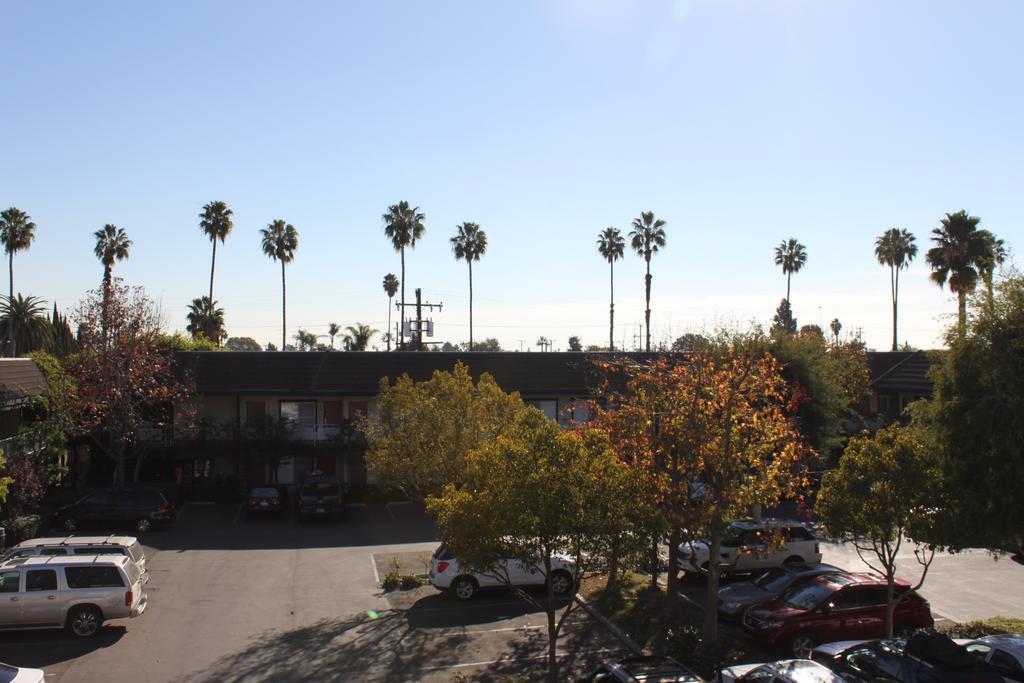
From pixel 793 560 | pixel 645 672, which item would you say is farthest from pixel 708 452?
pixel 793 560

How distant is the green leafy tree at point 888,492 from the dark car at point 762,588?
7.45 feet

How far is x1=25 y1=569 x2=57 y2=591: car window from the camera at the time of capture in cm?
1673

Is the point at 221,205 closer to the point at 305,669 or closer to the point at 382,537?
the point at 382,537

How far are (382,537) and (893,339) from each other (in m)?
59.5

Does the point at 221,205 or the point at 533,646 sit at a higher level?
the point at 221,205

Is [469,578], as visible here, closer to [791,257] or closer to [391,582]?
[391,582]

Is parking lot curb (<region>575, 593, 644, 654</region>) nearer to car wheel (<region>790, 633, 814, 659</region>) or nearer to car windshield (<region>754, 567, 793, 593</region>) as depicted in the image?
car wheel (<region>790, 633, 814, 659</region>)

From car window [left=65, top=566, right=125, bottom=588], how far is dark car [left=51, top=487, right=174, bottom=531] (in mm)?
11490

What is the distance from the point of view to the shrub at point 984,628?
16.3 meters

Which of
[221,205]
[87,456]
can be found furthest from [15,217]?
[87,456]

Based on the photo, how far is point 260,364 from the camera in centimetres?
3634

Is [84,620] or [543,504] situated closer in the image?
[543,504]

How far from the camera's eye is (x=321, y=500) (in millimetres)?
29969

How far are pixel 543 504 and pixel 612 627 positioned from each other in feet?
21.3
